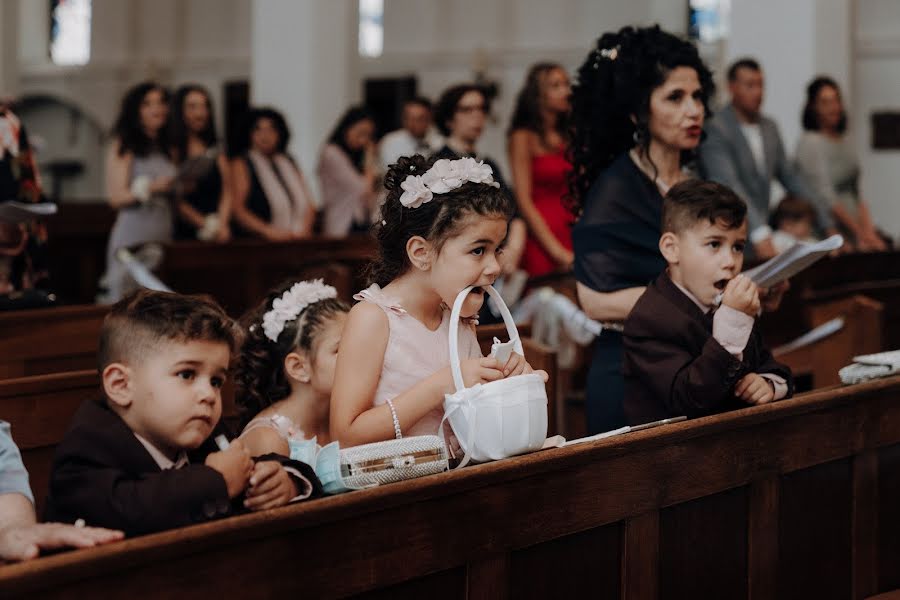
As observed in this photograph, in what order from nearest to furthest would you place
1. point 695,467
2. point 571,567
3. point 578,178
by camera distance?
point 571,567 → point 695,467 → point 578,178

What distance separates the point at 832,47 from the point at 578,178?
7.05m

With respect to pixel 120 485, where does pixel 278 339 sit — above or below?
above

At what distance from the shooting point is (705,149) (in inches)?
269

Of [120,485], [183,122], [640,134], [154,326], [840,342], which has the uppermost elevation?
[183,122]

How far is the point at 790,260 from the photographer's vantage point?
3.52 m

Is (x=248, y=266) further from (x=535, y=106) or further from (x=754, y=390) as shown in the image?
(x=754, y=390)

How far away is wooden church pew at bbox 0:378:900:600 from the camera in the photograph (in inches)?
76.5

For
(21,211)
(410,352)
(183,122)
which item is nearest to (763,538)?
(410,352)

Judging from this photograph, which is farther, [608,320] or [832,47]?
[832,47]

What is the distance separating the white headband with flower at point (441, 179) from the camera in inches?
114

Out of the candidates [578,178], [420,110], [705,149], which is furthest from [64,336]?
[420,110]

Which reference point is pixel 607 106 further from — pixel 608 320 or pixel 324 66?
pixel 324 66

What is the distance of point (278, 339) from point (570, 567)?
121 centimetres

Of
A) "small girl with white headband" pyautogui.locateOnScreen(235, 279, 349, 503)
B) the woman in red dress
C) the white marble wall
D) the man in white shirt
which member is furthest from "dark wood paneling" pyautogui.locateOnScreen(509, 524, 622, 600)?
the white marble wall
